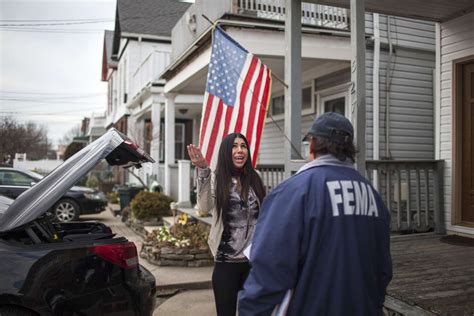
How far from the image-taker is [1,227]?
309cm

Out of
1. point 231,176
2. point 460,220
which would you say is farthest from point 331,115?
point 460,220

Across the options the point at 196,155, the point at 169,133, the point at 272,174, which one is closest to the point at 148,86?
the point at 169,133

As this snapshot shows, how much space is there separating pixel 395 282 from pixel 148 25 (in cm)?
1863

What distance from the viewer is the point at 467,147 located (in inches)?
236

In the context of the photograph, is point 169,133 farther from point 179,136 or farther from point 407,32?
point 407,32

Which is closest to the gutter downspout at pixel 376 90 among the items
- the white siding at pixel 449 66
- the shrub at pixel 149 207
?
the white siding at pixel 449 66

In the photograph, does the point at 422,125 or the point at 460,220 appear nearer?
the point at 460,220

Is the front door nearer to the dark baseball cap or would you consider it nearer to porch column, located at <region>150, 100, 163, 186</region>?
the dark baseball cap

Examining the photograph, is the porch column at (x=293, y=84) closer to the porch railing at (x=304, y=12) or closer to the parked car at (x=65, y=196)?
the porch railing at (x=304, y=12)

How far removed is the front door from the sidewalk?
11.8 ft

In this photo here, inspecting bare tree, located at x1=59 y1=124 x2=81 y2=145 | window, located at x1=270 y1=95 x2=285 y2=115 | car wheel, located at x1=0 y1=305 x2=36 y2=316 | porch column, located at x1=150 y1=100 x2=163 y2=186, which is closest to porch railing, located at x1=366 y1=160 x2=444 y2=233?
car wheel, located at x1=0 y1=305 x2=36 y2=316

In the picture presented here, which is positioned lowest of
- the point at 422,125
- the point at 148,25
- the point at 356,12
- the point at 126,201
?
the point at 126,201

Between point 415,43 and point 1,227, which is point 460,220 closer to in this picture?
point 415,43

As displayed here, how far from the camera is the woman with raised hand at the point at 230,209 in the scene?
3.06 meters
